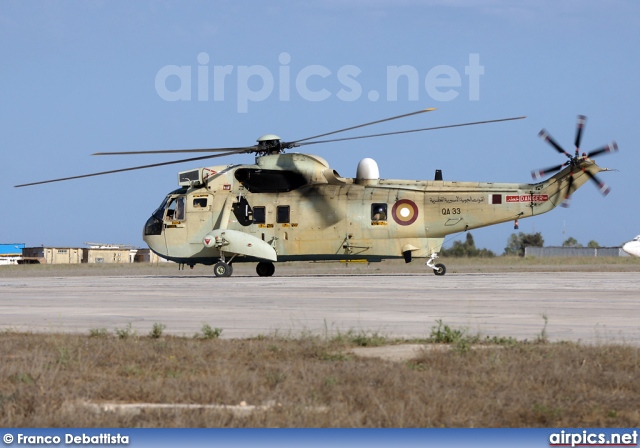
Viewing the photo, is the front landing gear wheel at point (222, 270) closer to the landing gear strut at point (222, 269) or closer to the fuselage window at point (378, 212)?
the landing gear strut at point (222, 269)

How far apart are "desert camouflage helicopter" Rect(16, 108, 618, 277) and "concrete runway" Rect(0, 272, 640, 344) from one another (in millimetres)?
7520

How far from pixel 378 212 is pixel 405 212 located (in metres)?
1.06

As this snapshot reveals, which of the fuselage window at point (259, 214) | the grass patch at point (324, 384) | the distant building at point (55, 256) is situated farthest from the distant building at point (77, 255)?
the grass patch at point (324, 384)

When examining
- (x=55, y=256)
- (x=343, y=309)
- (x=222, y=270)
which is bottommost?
(x=343, y=309)

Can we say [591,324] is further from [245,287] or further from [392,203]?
[392,203]

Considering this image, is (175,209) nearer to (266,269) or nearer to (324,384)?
(266,269)

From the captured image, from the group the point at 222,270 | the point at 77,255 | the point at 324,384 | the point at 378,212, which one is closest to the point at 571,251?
the point at 77,255

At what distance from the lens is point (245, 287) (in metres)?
27.8

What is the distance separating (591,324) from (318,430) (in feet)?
29.7

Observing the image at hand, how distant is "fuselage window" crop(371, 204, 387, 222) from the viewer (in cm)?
3525

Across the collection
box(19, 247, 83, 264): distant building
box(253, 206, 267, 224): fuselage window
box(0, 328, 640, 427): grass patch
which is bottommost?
box(0, 328, 640, 427): grass patch

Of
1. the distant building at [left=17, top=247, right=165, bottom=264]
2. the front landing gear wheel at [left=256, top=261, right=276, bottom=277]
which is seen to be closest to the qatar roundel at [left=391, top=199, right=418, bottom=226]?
the front landing gear wheel at [left=256, top=261, right=276, bottom=277]

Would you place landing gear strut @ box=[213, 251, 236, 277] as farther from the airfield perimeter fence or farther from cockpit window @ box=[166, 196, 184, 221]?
the airfield perimeter fence

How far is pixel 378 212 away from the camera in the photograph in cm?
3531
